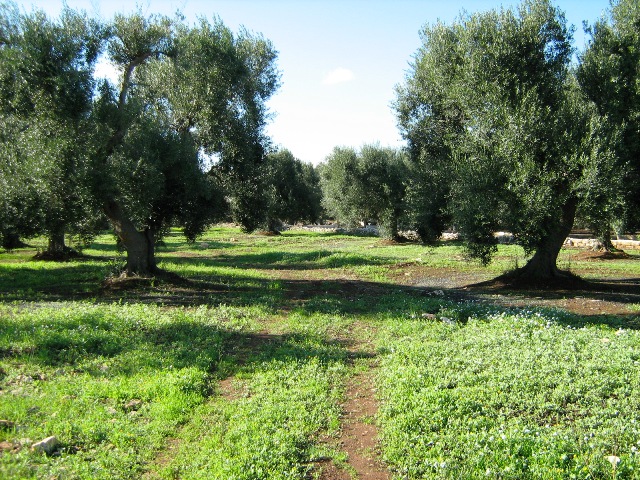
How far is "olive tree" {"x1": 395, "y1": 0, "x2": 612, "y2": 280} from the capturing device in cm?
1597

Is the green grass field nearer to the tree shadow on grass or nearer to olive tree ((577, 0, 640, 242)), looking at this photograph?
olive tree ((577, 0, 640, 242))

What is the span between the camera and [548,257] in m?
19.2

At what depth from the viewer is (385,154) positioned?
43594 millimetres

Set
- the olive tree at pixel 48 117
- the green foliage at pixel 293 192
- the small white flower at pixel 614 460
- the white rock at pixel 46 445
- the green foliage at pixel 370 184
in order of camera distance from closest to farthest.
Result: the small white flower at pixel 614 460 < the white rock at pixel 46 445 < the olive tree at pixel 48 117 < the green foliage at pixel 370 184 < the green foliage at pixel 293 192

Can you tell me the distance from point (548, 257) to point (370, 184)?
25520mm

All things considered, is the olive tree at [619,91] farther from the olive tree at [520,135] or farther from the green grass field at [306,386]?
the green grass field at [306,386]

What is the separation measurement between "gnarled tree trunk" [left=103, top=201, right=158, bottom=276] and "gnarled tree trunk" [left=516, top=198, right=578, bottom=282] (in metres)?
15.0

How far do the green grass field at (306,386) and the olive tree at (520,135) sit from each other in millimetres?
3156

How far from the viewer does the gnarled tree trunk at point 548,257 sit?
1833cm

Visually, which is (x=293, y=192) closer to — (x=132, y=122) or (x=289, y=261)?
(x=289, y=261)

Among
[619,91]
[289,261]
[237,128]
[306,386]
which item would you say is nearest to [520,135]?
[619,91]

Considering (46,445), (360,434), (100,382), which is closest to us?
(46,445)

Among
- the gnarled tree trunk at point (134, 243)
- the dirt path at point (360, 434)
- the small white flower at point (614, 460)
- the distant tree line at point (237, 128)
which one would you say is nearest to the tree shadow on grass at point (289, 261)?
the distant tree line at point (237, 128)

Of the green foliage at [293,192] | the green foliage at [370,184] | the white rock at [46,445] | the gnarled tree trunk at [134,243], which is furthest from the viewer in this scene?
the green foliage at [293,192]
